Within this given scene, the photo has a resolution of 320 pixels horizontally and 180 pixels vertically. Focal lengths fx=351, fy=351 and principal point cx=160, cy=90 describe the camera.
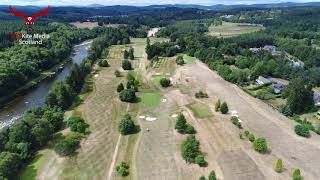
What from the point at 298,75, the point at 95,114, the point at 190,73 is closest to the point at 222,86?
the point at 190,73

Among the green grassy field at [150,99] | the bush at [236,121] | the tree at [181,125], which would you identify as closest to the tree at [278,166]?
the bush at [236,121]

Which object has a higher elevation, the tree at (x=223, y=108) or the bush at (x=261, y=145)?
the tree at (x=223, y=108)

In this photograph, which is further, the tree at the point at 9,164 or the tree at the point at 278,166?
the tree at the point at 278,166

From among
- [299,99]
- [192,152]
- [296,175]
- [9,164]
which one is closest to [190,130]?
[192,152]

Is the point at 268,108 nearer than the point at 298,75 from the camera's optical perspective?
Yes

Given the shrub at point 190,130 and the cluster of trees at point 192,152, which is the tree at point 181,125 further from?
the cluster of trees at point 192,152

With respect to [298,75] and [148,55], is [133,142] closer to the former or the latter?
[298,75]

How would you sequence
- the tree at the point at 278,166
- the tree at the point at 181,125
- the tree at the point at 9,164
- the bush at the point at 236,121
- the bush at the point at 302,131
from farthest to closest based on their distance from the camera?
the bush at the point at 236,121, the tree at the point at 181,125, the bush at the point at 302,131, the tree at the point at 278,166, the tree at the point at 9,164
